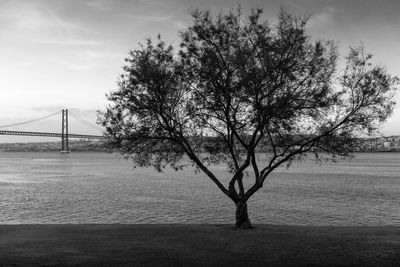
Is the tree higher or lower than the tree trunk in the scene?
higher

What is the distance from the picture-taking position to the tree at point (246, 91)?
58.4ft

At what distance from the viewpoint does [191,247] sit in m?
15.0

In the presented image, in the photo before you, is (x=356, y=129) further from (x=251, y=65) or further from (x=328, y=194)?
(x=328, y=194)

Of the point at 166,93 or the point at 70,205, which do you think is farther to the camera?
the point at 70,205

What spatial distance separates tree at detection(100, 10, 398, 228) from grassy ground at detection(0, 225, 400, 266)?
3.58 metres

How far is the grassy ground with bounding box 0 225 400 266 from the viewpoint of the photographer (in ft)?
42.1

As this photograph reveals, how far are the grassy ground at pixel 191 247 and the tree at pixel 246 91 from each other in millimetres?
3579

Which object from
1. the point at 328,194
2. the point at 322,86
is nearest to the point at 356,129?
the point at 322,86

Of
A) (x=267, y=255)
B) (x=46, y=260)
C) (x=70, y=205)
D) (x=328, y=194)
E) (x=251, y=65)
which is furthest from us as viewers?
(x=328, y=194)

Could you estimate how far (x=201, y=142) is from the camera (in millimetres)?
20000

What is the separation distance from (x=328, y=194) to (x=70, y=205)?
27703mm

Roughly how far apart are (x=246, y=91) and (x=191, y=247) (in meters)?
6.42

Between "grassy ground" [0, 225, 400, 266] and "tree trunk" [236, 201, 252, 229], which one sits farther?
"tree trunk" [236, 201, 252, 229]

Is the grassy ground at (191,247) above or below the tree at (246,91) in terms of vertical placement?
below
